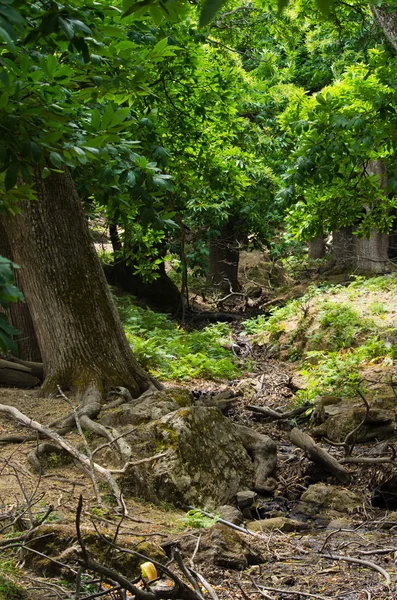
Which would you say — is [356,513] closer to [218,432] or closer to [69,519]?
[218,432]

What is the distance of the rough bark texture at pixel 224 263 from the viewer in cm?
2091

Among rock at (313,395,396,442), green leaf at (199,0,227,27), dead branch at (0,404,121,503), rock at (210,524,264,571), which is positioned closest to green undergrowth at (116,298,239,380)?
rock at (313,395,396,442)

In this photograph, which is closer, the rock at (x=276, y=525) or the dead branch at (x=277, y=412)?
the rock at (x=276, y=525)

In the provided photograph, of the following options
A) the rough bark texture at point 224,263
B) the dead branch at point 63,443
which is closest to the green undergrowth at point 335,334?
the rough bark texture at point 224,263

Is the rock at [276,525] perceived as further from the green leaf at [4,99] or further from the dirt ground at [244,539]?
the green leaf at [4,99]

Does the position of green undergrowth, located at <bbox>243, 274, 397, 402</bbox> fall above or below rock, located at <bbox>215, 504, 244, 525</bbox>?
above

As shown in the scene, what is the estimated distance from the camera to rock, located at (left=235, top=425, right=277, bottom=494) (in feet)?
22.5

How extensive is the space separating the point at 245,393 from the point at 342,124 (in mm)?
4903

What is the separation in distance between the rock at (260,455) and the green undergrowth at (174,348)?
3.12 meters

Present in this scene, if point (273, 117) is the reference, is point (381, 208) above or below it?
below

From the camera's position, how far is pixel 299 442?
7527 mm

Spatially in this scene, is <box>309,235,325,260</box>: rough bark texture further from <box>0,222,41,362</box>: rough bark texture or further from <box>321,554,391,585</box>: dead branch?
<box>321,554,391,585</box>: dead branch

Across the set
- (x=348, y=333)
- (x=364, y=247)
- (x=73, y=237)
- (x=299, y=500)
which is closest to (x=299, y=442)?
(x=299, y=500)

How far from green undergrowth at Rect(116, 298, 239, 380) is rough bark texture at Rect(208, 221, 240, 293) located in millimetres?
5666
